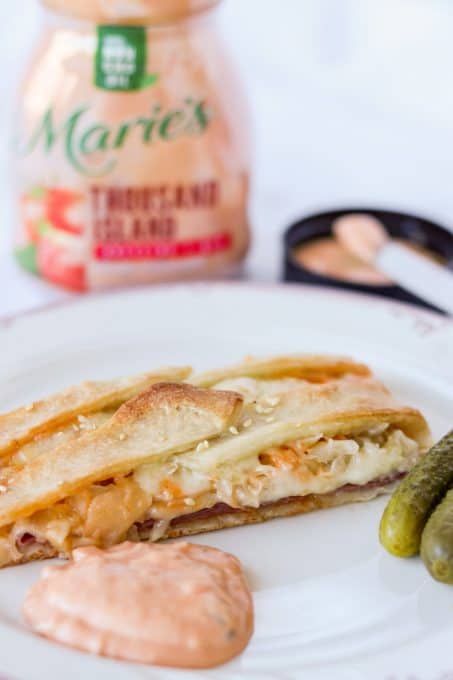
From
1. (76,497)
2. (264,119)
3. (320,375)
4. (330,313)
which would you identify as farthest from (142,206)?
(264,119)

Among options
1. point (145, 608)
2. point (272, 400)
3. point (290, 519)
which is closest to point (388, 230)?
point (272, 400)

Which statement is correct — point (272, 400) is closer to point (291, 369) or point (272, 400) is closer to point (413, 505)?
point (291, 369)

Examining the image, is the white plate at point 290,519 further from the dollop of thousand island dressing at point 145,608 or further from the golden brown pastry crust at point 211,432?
the golden brown pastry crust at point 211,432

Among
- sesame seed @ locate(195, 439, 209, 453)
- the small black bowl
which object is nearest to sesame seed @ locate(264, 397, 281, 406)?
sesame seed @ locate(195, 439, 209, 453)

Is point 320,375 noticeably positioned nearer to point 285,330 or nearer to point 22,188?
point 285,330

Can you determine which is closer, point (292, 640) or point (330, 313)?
point (292, 640)
